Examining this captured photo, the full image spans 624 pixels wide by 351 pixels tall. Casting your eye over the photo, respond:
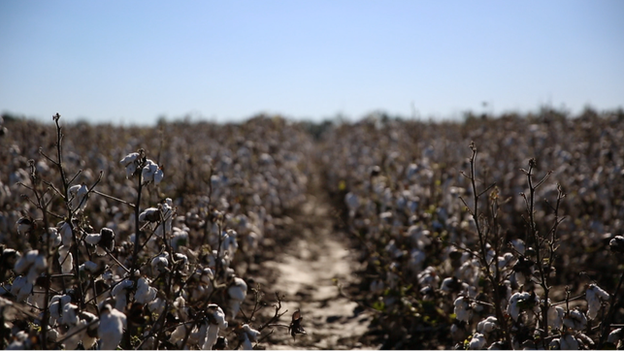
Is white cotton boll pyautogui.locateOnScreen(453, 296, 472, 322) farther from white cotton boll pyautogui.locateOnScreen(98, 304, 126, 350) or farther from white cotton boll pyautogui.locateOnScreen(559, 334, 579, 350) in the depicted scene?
white cotton boll pyautogui.locateOnScreen(98, 304, 126, 350)

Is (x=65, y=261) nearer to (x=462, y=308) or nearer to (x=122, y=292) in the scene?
(x=122, y=292)

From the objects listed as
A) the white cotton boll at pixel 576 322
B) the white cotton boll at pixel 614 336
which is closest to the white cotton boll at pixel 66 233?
the white cotton boll at pixel 576 322

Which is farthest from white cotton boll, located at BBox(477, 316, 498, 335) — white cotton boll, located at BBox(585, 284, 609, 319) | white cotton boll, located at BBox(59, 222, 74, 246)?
white cotton boll, located at BBox(59, 222, 74, 246)

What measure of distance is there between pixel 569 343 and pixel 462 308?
0.59 m

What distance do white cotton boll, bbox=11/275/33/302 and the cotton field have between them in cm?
1

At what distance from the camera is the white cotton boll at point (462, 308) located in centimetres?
277

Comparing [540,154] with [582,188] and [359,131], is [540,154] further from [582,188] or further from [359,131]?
[359,131]

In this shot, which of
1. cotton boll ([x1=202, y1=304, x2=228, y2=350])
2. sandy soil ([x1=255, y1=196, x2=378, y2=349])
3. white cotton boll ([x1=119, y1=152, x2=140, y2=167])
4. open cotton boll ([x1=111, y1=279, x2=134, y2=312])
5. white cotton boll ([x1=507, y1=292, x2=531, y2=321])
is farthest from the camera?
sandy soil ([x1=255, y1=196, x2=378, y2=349])

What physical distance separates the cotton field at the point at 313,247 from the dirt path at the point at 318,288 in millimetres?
34

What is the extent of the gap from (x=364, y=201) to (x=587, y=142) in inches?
164

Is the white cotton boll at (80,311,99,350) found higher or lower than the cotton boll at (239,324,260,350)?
higher

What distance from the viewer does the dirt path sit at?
4.50 m

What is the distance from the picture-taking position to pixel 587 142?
842 centimetres

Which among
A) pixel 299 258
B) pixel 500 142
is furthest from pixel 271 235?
pixel 500 142
